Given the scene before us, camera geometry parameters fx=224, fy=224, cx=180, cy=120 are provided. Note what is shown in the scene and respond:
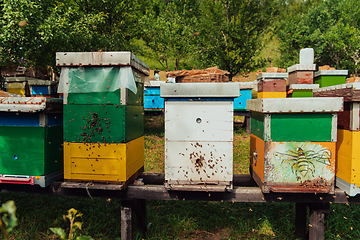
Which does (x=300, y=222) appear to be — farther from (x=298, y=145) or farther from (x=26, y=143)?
(x=26, y=143)

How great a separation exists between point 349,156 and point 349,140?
142 millimetres

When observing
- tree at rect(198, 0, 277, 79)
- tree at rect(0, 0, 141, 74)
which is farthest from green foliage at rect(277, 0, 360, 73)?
tree at rect(0, 0, 141, 74)

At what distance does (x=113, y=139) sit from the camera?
2.10 m

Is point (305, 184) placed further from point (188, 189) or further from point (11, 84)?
point (11, 84)

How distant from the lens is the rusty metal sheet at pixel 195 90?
200 cm

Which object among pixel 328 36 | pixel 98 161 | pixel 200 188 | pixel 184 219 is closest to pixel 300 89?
pixel 184 219

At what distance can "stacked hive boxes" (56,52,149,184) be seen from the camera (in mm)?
2082

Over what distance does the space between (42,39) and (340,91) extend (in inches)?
249

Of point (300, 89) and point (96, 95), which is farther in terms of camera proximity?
point (300, 89)

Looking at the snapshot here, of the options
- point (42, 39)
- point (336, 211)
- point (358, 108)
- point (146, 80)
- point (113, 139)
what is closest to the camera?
point (358, 108)

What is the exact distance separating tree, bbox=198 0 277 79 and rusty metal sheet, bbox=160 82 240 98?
9.13 m

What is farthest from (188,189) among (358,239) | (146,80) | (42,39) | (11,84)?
(11,84)

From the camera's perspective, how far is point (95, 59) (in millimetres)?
2090

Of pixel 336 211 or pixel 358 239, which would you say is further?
pixel 336 211
